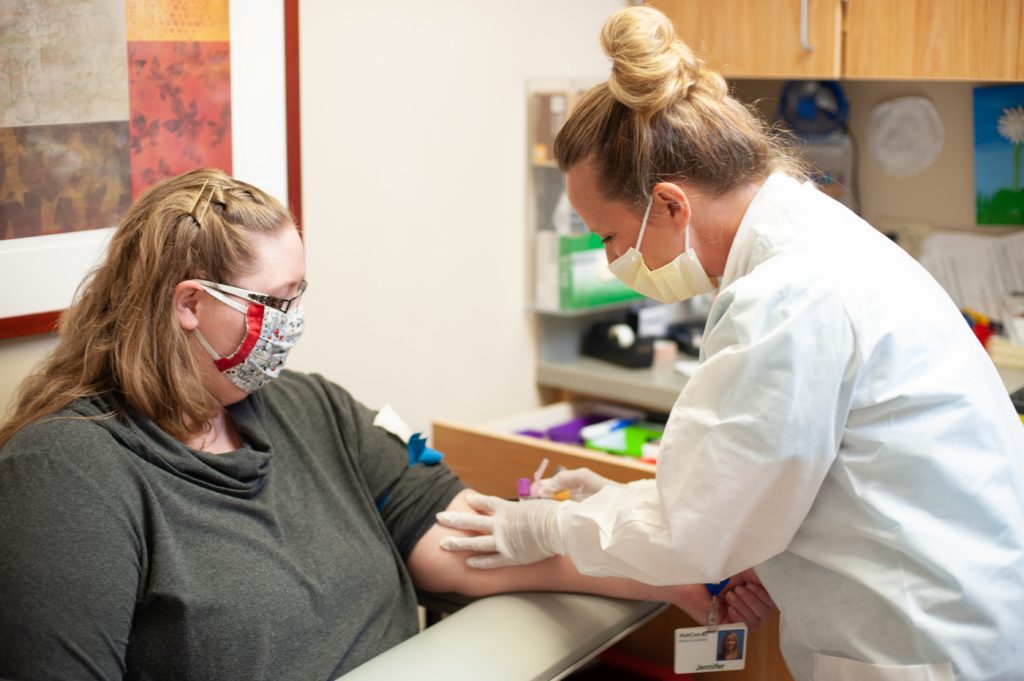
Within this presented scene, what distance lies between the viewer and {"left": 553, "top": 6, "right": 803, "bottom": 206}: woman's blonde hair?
1369 mm

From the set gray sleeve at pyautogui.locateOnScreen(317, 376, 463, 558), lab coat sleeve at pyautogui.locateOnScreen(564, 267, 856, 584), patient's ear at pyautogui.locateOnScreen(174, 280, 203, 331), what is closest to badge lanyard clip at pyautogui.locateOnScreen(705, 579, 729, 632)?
lab coat sleeve at pyautogui.locateOnScreen(564, 267, 856, 584)

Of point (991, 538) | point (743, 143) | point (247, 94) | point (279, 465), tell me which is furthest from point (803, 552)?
point (247, 94)

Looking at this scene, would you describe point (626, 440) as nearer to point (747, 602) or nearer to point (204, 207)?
point (747, 602)

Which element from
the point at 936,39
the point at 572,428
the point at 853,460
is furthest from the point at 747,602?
the point at 936,39

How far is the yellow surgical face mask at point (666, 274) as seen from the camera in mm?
1445

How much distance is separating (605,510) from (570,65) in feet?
5.35

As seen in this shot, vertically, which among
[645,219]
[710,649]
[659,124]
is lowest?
[710,649]

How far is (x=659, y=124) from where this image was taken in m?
1.37

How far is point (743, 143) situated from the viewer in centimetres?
140

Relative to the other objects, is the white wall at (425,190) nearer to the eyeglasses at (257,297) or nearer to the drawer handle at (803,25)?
the drawer handle at (803,25)

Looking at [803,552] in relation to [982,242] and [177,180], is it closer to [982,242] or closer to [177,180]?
[177,180]

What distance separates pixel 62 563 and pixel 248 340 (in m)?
0.39

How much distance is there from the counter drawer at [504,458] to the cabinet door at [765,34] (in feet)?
3.11

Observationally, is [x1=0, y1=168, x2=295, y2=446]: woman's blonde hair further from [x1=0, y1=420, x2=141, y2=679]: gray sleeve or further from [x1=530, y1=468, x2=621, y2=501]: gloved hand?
[x1=530, y1=468, x2=621, y2=501]: gloved hand
